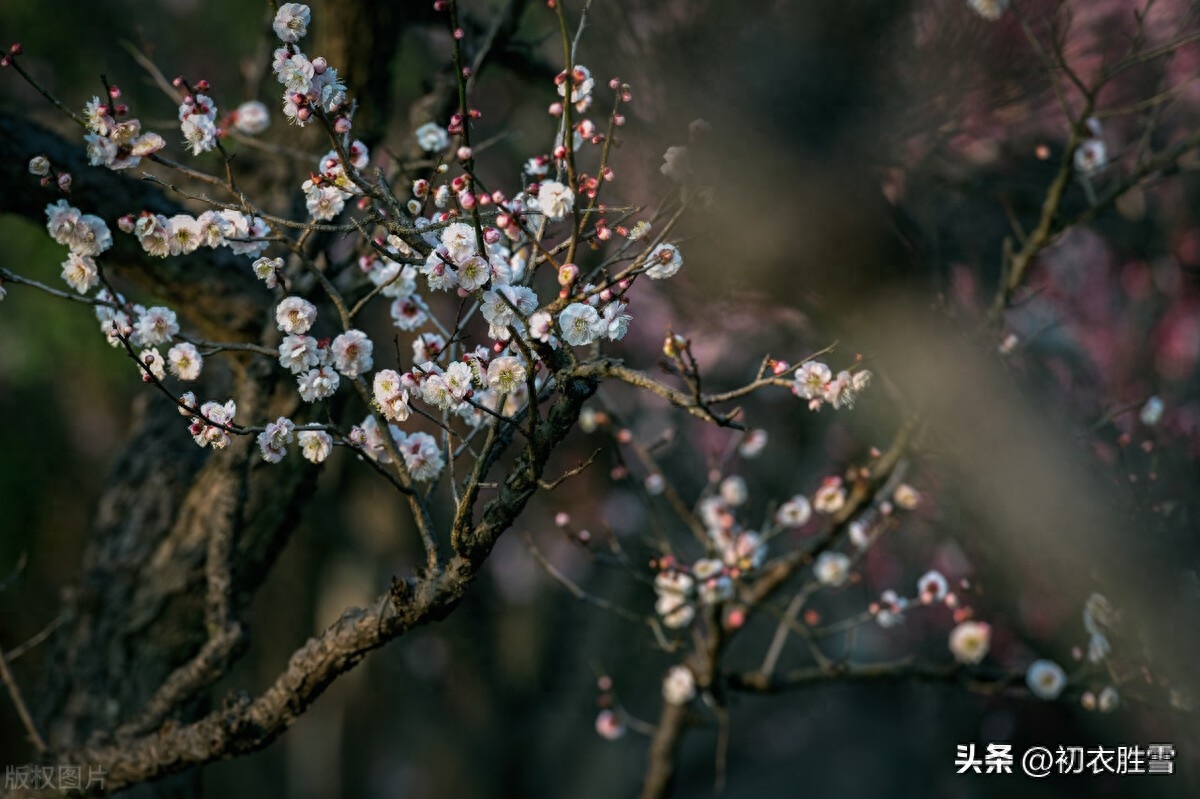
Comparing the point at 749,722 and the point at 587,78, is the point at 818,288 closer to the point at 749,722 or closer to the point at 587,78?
the point at 587,78

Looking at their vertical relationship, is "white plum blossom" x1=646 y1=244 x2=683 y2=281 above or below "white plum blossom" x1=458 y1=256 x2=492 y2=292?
above

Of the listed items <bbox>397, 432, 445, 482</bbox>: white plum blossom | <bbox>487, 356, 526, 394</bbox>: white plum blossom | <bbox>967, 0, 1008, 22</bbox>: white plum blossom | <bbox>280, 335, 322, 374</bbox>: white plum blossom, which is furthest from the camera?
<bbox>967, 0, 1008, 22</bbox>: white plum blossom

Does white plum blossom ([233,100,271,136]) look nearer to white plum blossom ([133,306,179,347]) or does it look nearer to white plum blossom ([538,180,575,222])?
white plum blossom ([133,306,179,347])

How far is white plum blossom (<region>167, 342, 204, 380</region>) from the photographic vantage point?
2.05m

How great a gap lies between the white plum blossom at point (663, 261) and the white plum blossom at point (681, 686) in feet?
6.92

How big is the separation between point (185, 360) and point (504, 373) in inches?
29.4

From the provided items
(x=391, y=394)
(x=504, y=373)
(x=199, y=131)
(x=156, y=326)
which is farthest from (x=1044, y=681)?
(x=199, y=131)

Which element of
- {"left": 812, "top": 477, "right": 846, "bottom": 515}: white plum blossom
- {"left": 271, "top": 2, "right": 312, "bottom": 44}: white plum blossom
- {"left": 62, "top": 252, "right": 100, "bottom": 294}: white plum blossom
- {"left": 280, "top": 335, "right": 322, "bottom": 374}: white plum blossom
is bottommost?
{"left": 280, "top": 335, "right": 322, "bottom": 374}: white plum blossom

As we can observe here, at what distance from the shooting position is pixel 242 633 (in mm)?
2553

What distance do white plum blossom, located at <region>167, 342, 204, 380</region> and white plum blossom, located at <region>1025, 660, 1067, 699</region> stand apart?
9.28ft

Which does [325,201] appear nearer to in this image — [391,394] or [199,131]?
[199,131]

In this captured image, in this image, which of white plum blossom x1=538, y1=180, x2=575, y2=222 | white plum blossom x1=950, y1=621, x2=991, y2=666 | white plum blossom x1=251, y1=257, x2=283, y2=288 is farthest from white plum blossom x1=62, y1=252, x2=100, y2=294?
white plum blossom x1=950, y1=621, x2=991, y2=666

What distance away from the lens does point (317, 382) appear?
1.95 m

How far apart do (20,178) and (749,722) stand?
9149 mm
